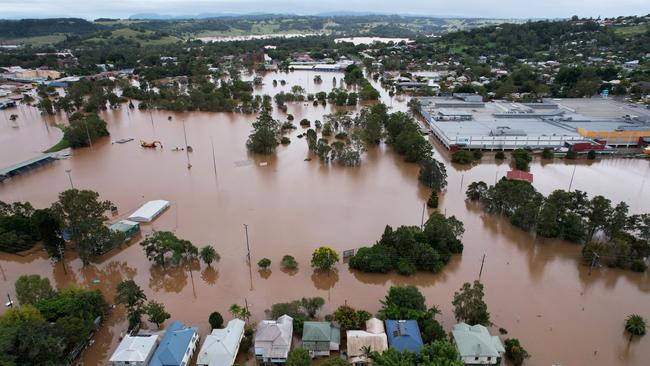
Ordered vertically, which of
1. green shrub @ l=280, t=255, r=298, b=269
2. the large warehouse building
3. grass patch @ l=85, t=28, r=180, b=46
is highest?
grass patch @ l=85, t=28, r=180, b=46

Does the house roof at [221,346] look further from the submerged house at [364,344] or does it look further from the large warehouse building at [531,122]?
the large warehouse building at [531,122]

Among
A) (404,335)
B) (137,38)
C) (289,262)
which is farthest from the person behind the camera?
(137,38)

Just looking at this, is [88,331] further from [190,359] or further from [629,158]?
[629,158]

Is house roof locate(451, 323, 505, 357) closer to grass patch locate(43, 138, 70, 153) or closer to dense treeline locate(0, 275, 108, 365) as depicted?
dense treeline locate(0, 275, 108, 365)

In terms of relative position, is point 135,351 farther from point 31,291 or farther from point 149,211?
point 149,211

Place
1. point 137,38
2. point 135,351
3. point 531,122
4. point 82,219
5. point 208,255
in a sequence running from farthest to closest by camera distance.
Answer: point 137,38, point 531,122, point 208,255, point 82,219, point 135,351

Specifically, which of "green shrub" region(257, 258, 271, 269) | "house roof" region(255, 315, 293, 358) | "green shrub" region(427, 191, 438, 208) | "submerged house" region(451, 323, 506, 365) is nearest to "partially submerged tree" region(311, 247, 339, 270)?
"green shrub" region(257, 258, 271, 269)

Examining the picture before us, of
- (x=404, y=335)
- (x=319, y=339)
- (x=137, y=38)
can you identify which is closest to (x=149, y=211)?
(x=319, y=339)

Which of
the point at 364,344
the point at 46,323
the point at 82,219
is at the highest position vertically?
the point at 82,219
